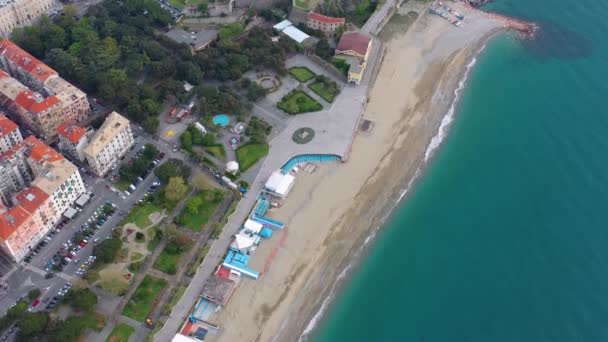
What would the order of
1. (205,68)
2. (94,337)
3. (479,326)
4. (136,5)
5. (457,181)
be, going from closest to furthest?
(94,337)
(479,326)
(457,181)
(205,68)
(136,5)

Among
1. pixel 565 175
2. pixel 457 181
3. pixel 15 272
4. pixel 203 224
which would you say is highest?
pixel 565 175

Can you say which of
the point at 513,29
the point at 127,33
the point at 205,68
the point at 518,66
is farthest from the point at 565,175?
the point at 127,33

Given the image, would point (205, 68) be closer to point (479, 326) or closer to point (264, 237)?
point (264, 237)

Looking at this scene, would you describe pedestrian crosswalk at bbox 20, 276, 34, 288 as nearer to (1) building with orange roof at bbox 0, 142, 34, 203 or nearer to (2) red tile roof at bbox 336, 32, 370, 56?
(1) building with orange roof at bbox 0, 142, 34, 203

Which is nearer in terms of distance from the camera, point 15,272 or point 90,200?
point 15,272

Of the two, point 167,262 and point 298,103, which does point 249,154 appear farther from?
point 167,262

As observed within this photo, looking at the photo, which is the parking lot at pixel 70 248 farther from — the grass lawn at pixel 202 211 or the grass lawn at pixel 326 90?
the grass lawn at pixel 326 90

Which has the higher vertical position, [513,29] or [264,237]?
[513,29]
